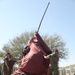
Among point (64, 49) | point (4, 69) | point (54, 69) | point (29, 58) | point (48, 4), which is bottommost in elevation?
point (54, 69)

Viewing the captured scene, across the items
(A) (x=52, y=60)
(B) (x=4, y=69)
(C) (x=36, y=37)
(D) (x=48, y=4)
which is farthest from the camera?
(B) (x=4, y=69)

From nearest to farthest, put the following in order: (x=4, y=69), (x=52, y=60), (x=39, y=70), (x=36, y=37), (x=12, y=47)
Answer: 1. (x=52, y=60)
2. (x=39, y=70)
3. (x=36, y=37)
4. (x=4, y=69)
5. (x=12, y=47)

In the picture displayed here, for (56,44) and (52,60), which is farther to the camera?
(56,44)

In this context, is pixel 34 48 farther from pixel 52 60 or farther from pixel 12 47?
pixel 12 47

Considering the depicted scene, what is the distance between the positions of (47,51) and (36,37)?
0.71m

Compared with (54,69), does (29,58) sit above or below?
above

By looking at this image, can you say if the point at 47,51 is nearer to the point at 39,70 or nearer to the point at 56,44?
the point at 39,70

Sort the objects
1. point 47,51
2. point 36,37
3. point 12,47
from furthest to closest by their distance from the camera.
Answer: point 12,47
point 36,37
point 47,51

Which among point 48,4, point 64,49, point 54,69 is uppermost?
point 64,49

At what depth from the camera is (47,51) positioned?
7.50m

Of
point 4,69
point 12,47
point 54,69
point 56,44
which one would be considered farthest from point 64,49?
point 54,69

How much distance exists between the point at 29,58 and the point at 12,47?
1623 inches

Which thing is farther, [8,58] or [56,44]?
[56,44]

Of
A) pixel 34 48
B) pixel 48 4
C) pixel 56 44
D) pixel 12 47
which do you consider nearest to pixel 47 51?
pixel 34 48
